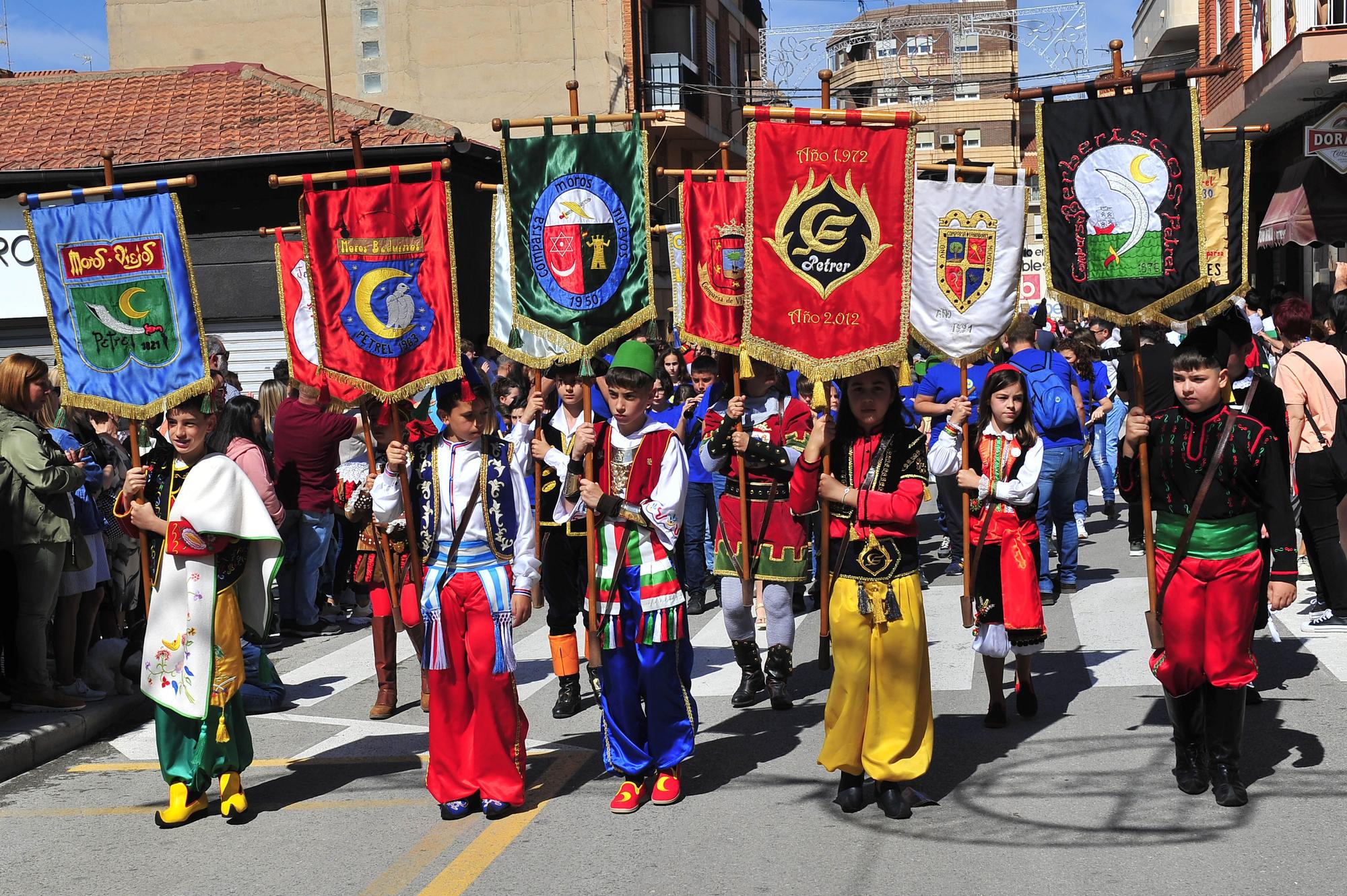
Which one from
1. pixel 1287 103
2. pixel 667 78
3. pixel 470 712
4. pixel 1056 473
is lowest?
pixel 470 712

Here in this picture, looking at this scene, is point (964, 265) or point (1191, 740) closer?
point (1191, 740)

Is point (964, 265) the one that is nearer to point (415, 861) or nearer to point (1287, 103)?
point (415, 861)

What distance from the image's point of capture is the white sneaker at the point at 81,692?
848cm

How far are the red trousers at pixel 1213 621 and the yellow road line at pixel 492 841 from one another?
2.76m

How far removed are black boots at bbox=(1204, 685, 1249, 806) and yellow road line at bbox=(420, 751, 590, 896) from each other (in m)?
2.83

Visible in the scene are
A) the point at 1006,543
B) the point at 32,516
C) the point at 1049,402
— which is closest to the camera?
the point at 1006,543

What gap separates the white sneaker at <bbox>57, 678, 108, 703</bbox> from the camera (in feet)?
27.8

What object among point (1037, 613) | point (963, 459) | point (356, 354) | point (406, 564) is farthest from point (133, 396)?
point (1037, 613)

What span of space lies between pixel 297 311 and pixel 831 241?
542 cm

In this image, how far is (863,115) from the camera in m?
6.53

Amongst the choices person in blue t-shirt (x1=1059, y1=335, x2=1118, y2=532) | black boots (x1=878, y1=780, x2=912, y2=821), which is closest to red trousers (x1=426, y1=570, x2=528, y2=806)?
black boots (x1=878, y1=780, x2=912, y2=821)

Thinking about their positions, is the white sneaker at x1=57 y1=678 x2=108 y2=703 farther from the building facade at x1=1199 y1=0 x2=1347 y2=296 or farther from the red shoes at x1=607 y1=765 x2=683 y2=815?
the building facade at x1=1199 y1=0 x2=1347 y2=296

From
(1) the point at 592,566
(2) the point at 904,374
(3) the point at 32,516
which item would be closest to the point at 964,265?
(2) the point at 904,374

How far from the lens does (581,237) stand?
7.55 meters
